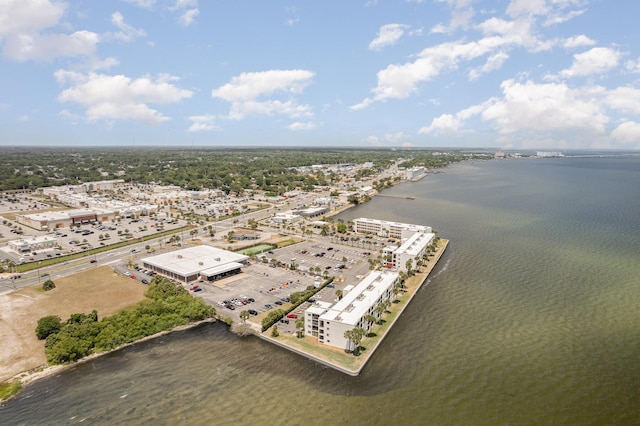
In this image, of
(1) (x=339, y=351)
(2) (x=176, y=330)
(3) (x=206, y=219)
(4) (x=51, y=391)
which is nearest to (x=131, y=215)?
(3) (x=206, y=219)

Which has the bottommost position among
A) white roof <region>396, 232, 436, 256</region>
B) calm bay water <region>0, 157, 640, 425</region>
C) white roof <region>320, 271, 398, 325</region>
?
calm bay water <region>0, 157, 640, 425</region>

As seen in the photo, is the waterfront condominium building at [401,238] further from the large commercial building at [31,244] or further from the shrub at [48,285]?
the large commercial building at [31,244]

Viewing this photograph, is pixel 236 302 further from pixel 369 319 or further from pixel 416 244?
pixel 416 244

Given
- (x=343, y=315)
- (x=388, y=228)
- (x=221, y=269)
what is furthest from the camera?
(x=388, y=228)

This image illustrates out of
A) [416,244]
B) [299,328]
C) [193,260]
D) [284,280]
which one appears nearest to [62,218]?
[193,260]

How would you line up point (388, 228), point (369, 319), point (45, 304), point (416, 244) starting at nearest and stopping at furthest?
1. point (369, 319)
2. point (45, 304)
3. point (416, 244)
4. point (388, 228)

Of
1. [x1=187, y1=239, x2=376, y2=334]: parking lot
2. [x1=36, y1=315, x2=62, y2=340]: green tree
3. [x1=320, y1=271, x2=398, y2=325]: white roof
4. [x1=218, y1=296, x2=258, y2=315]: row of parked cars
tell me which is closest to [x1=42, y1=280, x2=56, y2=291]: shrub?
[x1=36, y1=315, x2=62, y2=340]: green tree

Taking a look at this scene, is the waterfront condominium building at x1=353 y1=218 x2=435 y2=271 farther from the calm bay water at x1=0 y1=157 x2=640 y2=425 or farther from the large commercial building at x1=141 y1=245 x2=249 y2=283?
the large commercial building at x1=141 y1=245 x2=249 y2=283
